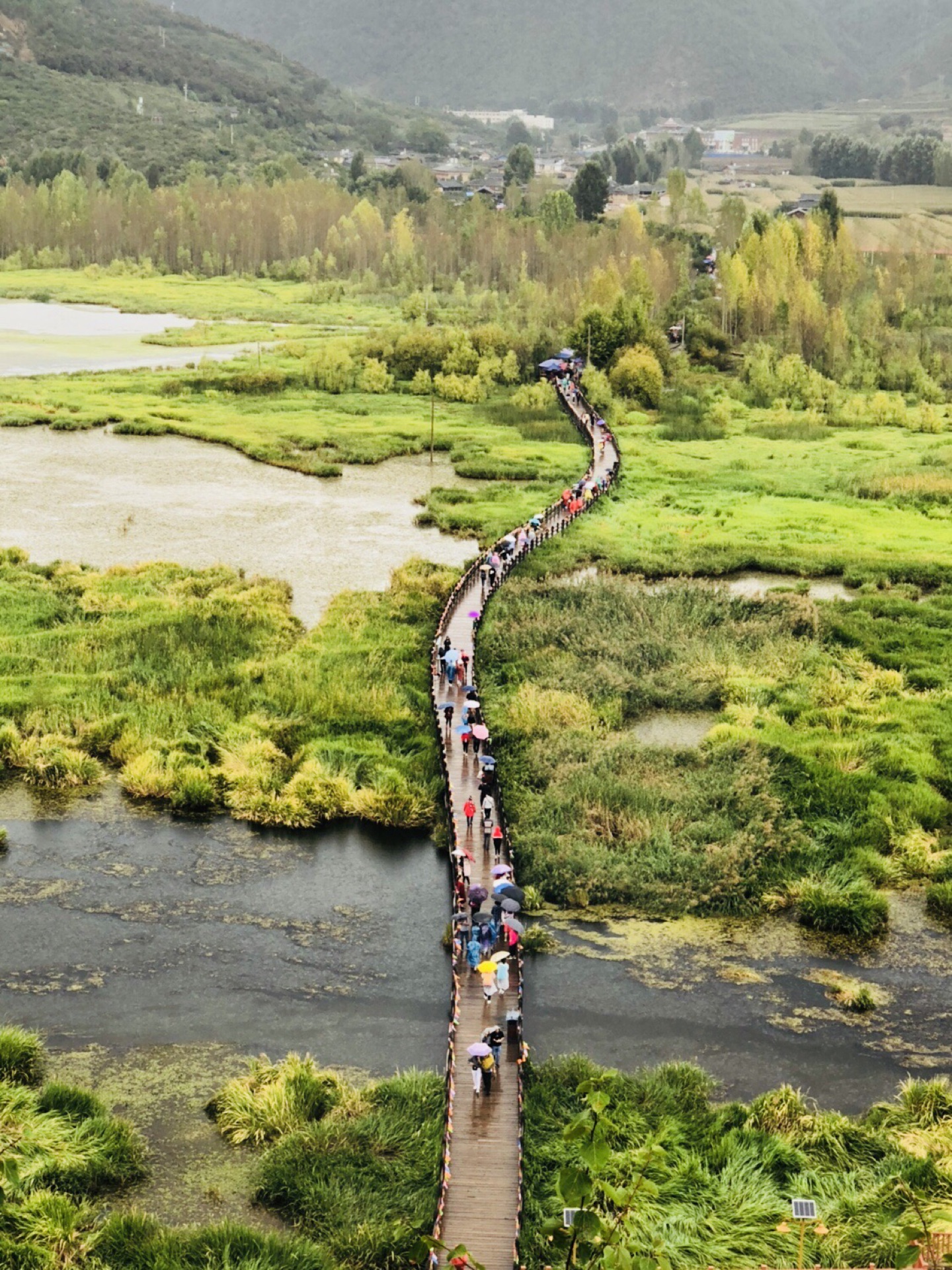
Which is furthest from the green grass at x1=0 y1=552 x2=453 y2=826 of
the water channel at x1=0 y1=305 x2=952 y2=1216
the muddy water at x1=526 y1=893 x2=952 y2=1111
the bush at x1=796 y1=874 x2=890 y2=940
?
the bush at x1=796 y1=874 x2=890 y2=940

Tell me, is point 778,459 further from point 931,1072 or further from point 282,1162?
point 282,1162

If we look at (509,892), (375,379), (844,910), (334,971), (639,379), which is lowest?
(334,971)

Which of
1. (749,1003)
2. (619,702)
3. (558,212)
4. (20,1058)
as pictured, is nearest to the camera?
(20,1058)

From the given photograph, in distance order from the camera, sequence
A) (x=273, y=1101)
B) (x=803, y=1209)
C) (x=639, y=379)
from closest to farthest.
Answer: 1. (x=803, y=1209)
2. (x=273, y=1101)
3. (x=639, y=379)

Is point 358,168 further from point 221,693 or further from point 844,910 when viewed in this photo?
point 844,910

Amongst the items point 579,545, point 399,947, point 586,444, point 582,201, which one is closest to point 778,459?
point 586,444

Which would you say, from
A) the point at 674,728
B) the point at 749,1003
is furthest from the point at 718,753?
the point at 749,1003
